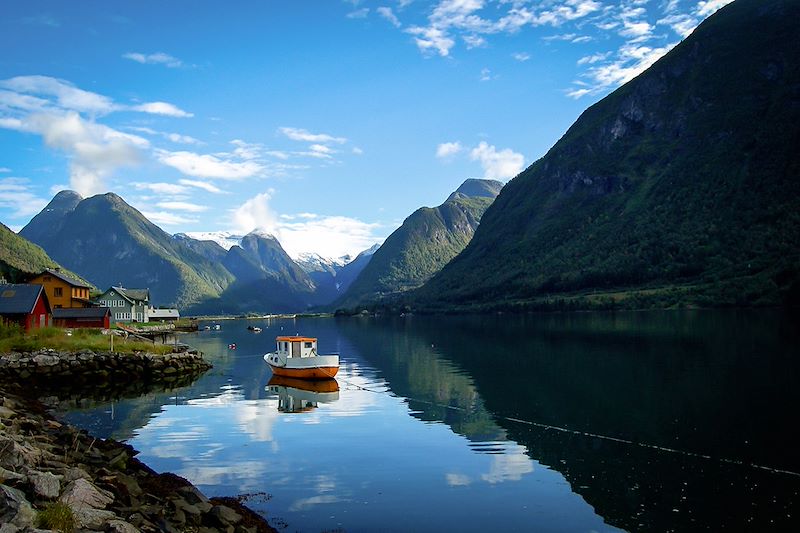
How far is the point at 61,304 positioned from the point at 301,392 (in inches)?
3555

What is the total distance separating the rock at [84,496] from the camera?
16.6m

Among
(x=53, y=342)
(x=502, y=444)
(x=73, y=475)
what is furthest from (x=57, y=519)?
(x=53, y=342)

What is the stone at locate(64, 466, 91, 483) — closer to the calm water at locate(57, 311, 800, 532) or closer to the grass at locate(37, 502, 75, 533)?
the grass at locate(37, 502, 75, 533)

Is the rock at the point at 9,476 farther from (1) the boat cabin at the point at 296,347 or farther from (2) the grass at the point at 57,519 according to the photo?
(1) the boat cabin at the point at 296,347

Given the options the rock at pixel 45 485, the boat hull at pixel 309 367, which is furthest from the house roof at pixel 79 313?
the rock at pixel 45 485

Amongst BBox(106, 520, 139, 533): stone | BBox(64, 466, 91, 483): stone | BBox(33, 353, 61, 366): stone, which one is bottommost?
BBox(33, 353, 61, 366): stone

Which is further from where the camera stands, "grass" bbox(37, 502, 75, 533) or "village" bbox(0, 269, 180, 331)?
"village" bbox(0, 269, 180, 331)

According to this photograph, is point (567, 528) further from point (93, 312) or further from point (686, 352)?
point (93, 312)

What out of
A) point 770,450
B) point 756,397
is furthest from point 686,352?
point 770,450

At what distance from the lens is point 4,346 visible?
67688 mm

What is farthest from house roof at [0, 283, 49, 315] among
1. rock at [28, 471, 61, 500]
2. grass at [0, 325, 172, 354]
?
rock at [28, 471, 61, 500]

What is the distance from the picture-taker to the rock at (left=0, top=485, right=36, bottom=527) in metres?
14.3

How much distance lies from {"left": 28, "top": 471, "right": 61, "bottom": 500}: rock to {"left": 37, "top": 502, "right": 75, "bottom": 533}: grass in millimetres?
1141

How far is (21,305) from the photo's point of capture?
8150cm
